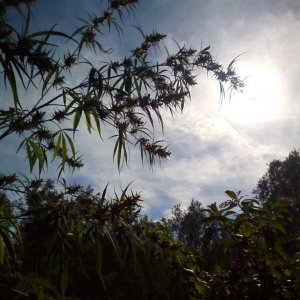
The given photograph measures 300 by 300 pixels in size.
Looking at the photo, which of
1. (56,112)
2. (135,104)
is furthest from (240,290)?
(56,112)

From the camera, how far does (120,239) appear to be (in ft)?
5.36

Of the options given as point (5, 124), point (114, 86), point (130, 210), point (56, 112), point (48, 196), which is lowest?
point (130, 210)

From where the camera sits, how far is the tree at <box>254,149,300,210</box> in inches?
1195

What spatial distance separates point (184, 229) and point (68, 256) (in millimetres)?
39519

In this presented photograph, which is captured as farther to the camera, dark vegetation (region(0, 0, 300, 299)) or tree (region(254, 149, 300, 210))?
tree (region(254, 149, 300, 210))

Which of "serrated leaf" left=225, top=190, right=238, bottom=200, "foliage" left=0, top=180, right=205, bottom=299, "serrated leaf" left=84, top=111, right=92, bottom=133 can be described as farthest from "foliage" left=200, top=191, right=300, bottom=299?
"serrated leaf" left=84, top=111, right=92, bottom=133

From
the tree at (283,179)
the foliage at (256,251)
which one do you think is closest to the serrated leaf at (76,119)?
the foliage at (256,251)

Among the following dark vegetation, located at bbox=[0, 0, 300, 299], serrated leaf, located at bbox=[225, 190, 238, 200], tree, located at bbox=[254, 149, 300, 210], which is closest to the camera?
dark vegetation, located at bbox=[0, 0, 300, 299]

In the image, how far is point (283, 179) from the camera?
1230 inches

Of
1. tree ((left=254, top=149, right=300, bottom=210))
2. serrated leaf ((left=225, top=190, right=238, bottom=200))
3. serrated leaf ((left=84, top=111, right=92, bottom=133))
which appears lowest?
serrated leaf ((left=225, top=190, right=238, bottom=200))

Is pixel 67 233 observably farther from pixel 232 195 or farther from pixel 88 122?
pixel 232 195

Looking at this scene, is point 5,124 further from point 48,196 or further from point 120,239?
point 120,239

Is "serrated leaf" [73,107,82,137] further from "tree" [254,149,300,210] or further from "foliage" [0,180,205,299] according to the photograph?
"tree" [254,149,300,210]

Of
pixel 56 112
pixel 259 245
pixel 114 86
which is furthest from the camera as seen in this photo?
pixel 259 245
